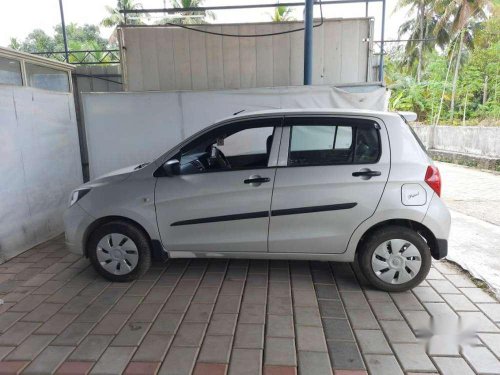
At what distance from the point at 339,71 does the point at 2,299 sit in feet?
20.0

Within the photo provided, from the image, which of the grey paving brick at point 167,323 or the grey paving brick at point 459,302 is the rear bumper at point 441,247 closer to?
the grey paving brick at point 459,302

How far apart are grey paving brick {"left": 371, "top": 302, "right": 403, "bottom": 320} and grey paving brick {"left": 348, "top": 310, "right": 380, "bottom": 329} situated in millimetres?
67

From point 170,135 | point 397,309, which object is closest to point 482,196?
point 397,309

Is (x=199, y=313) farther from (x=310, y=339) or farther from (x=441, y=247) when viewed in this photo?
(x=441, y=247)

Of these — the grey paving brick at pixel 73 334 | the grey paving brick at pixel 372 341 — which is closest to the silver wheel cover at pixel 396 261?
the grey paving brick at pixel 372 341

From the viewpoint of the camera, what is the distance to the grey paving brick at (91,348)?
8.67ft

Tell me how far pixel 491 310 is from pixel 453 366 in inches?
39.7

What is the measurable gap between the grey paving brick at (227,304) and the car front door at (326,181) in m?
0.58

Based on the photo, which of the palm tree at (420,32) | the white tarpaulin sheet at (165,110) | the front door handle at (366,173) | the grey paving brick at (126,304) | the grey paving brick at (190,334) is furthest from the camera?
the palm tree at (420,32)

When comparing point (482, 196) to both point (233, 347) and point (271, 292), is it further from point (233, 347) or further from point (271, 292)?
point (233, 347)

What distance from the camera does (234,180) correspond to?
357cm

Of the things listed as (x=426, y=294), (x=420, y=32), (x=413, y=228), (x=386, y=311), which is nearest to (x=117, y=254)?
(x=386, y=311)

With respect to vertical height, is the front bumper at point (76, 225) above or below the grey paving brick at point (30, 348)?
above

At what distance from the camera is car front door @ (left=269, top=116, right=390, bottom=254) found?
341 cm
